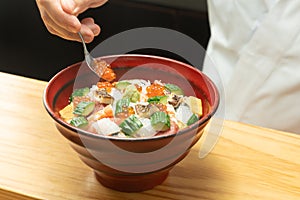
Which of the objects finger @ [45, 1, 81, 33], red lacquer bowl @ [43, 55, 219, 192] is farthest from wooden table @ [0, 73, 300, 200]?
finger @ [45, 1, 81, 33]

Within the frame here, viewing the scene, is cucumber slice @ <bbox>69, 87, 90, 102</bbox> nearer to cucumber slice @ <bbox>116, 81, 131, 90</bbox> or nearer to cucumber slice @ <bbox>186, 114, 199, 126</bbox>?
cucumber slice @ <bbox>116, 81, 131, 90</bbox>

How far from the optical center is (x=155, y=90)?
894 millimetres

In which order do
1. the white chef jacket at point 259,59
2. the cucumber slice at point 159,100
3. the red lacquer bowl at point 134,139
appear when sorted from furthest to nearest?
1. the white chef jacket at point 259,59
2. the cucumber slice at point 159,100
3. the red lacquer bowl at point 134,139

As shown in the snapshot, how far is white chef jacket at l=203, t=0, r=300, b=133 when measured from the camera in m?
1.24

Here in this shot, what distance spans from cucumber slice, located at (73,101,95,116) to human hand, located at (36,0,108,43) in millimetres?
139

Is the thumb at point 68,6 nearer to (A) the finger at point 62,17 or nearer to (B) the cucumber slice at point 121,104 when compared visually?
(A) the finger at point 62,17

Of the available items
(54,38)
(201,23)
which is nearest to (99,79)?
(201,23)

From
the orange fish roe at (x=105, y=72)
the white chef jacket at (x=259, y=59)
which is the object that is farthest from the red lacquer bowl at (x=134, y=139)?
the white chef jacket at (x=259, y=59)

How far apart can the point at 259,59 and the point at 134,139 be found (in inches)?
26.1

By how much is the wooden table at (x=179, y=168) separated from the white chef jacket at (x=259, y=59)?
0.88ft

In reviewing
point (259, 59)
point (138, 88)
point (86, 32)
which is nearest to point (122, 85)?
point (138, 88)

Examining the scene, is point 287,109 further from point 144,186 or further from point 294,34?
point 144,186

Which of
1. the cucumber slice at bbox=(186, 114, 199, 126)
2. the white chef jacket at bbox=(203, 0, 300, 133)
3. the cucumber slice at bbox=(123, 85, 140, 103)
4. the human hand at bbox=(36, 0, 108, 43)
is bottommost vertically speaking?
the white chef jacket at bbox=(203, 0, 300, 133)

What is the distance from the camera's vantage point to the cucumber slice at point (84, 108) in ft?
2.73
